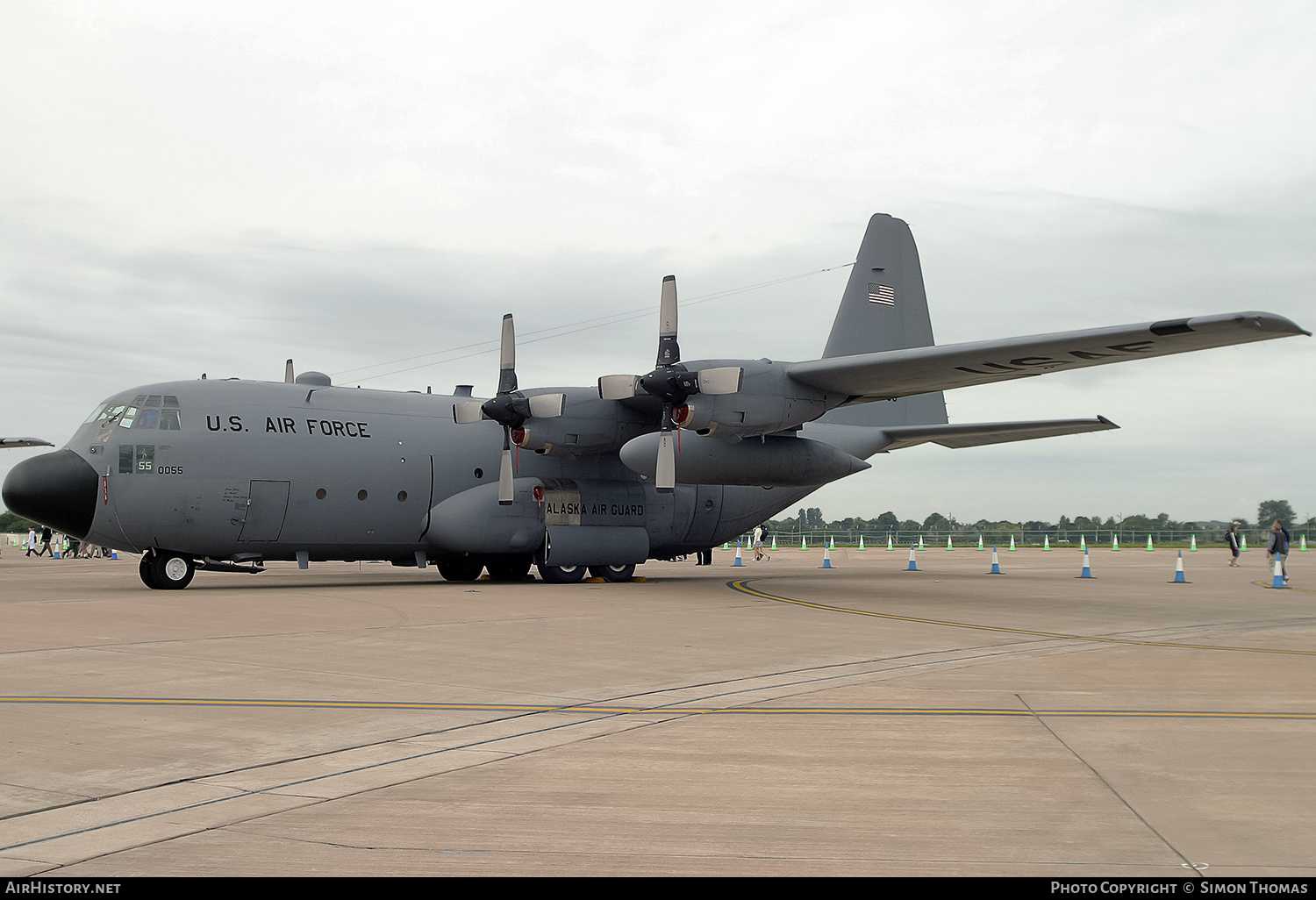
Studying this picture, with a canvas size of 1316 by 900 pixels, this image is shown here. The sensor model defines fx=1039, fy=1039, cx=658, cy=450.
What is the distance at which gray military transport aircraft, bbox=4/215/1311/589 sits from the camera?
18.8m

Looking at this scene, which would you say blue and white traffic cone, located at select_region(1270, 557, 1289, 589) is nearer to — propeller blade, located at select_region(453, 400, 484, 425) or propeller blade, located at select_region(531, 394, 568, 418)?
propeller blade, located at select_region(531, 394, 568, 418)

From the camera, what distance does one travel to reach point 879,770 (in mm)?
5844

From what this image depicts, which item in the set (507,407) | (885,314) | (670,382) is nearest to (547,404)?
(507,407)

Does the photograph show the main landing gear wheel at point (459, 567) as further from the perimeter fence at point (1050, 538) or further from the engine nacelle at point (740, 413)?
the perimeter fence at point (1050, 538)

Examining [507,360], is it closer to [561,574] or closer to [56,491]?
[561,574]

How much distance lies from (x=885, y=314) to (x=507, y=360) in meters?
9.96

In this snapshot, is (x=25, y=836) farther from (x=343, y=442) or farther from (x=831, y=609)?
(x=343, y=442)

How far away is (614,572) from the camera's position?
24.7m

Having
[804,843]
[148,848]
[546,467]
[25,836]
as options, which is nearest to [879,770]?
[804,843]

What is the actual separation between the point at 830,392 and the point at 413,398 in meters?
9.53

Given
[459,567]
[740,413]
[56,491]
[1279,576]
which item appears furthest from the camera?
[459,567]

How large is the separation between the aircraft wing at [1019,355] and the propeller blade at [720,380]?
1.29 meters

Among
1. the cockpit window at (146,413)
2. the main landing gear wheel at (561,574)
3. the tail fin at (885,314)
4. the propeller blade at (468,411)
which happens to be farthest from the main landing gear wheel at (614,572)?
the cockpit window at (146,413)

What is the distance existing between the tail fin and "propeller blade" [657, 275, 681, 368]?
22.9 feet
